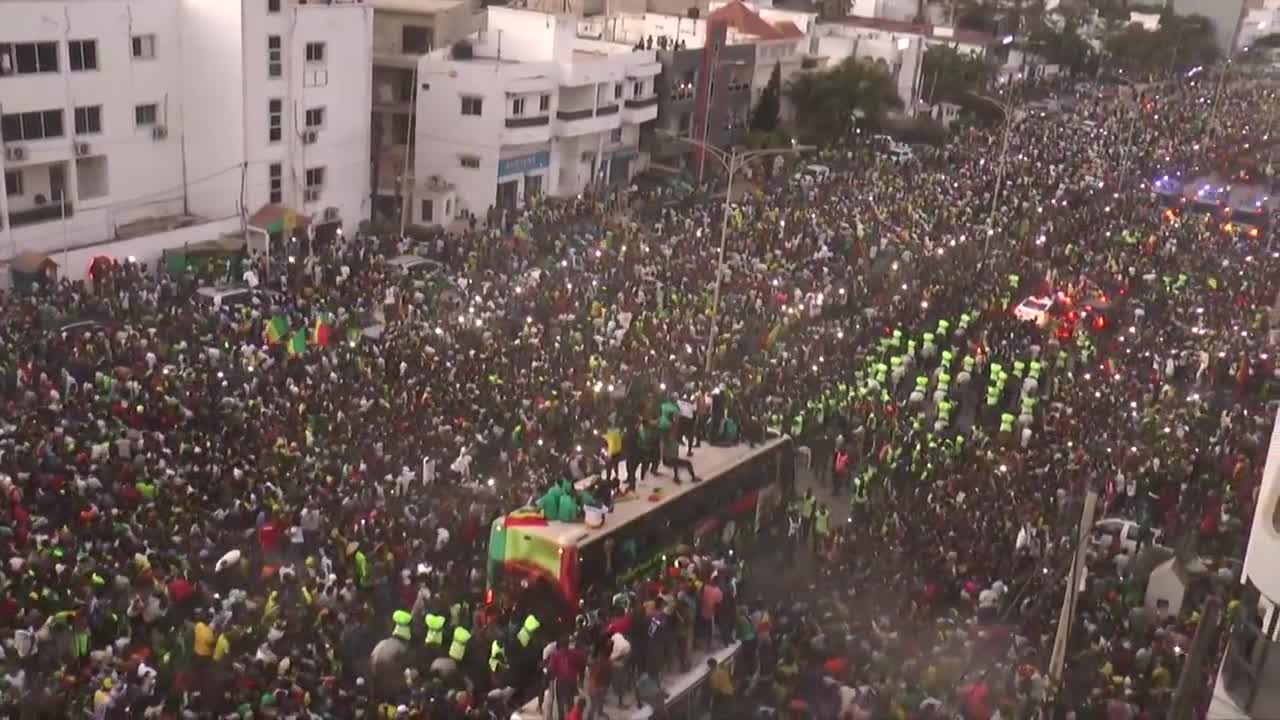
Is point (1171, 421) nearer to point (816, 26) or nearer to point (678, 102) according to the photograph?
point (678, 102)

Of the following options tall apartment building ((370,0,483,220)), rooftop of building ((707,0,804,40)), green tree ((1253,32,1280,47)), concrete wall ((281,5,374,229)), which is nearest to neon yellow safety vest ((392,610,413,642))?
concrete wall ((281,5,374,229))

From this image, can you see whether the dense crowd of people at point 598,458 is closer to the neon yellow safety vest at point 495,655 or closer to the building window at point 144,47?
the neon yellow safety vest at point 495,655

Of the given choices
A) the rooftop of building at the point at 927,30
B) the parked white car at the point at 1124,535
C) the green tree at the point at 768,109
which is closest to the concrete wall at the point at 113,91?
the parked white car at the point at 1124,535

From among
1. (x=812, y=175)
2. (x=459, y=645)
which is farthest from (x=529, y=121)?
(x=459, y=645)

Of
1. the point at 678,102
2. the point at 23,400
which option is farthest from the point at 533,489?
the point at 678,102

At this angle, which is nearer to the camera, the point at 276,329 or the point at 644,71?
the point at 276,329

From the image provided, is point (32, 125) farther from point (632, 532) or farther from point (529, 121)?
point (632, 532)

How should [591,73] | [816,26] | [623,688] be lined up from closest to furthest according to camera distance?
[623,688] → [591,73] → [816,26]
